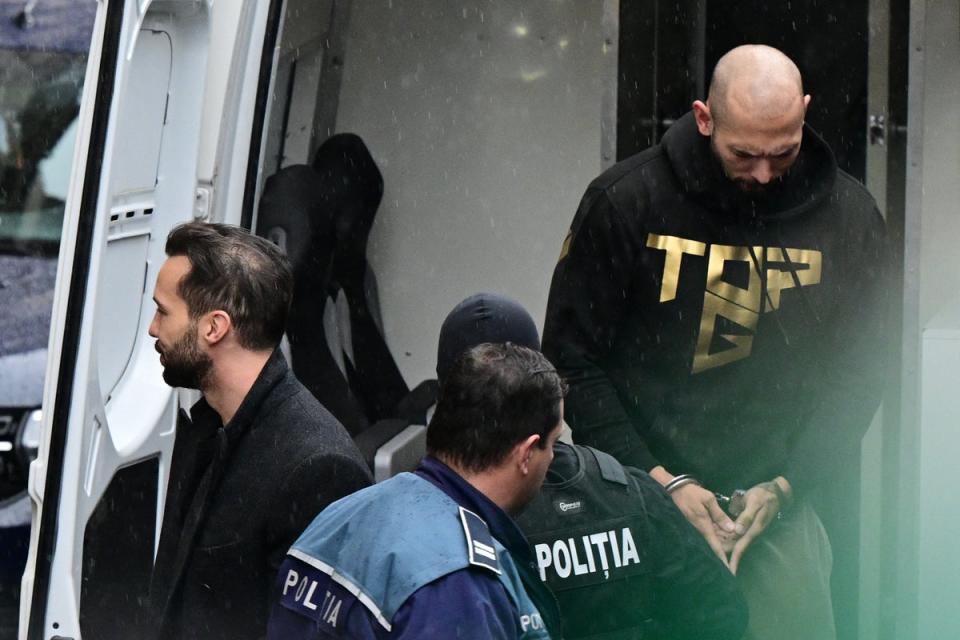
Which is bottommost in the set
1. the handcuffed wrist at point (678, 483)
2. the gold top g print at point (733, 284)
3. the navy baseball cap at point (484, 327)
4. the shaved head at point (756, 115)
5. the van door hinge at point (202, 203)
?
the handcuffed wrist at point (678, 483)

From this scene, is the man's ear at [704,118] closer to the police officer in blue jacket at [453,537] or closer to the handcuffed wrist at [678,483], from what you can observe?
the handcuffed wrist at [678,483]

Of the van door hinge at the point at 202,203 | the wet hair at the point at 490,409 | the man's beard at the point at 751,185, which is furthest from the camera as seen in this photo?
the van door hinge at the point at 202,203

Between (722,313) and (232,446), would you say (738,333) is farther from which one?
(232,446)

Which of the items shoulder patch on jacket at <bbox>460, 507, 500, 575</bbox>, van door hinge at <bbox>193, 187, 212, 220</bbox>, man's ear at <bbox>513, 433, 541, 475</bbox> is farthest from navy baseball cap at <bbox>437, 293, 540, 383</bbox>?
van door hinge at <bbox>193, 187, 212, 220</bbox>

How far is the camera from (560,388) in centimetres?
200

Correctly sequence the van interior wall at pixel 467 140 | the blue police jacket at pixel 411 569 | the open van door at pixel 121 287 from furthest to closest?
the van interior wall at pixel 467 140 → the open van door at pixel 121 287 → the blue police jacket at pixel 411 569

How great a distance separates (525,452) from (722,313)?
1333 millimetres

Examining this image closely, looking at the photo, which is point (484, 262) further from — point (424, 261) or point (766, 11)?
point (766, 11)

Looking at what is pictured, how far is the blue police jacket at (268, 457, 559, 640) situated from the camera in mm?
1703

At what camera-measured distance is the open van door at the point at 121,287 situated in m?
2.71

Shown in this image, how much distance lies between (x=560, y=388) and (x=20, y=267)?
2.51m

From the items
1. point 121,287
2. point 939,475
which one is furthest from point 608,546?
point 939,475

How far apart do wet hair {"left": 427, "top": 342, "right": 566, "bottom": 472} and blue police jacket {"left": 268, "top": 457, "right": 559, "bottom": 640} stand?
38mm

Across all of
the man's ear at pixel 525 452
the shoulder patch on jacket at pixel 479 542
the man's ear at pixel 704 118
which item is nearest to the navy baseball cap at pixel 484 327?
the man's ear at pixel 525 452
